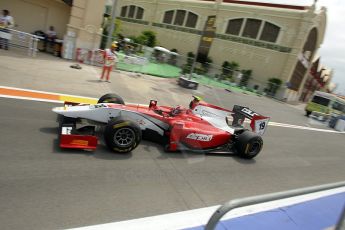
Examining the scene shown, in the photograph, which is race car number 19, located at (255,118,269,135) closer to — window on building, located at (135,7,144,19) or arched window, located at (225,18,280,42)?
arched window, located at (225,18,280,42)

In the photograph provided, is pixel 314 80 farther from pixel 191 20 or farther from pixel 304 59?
pixel 191 20

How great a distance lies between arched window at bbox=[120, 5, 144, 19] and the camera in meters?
51.6

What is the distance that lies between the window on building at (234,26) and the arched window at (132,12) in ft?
54.3

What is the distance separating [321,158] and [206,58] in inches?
1262

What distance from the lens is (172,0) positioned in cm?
4619

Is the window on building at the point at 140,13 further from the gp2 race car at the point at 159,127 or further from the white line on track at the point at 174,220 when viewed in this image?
the white line on track at the point at 174,220

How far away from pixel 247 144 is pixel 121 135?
3.22 meters

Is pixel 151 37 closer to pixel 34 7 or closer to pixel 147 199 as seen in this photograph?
pixel 34 7

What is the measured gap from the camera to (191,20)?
44.4m

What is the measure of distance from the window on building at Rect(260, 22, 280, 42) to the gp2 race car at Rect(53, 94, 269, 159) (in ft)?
104

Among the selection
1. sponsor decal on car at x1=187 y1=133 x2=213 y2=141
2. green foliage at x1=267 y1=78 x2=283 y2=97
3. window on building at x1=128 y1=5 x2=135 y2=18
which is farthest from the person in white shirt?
window on building at x1=128 y1=5 x2=135 y2=18

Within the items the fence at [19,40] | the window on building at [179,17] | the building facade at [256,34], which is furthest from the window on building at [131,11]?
the fence at [19,40]

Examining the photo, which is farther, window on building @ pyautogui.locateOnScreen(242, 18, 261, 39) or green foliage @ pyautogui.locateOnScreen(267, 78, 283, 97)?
window on building @ pyautogui.locateOnScreen(242, 18, 261, 39)

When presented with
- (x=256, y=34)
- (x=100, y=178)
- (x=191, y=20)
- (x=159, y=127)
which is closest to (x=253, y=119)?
(x=159, y=127)
